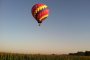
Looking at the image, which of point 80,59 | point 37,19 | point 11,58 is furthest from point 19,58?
point 80,59

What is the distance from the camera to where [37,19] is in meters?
27.1

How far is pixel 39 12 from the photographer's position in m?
27.2

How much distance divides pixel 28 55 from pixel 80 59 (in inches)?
261

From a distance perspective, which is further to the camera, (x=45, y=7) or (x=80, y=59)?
(x=80, y=59)

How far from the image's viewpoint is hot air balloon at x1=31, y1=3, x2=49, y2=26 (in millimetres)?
27055

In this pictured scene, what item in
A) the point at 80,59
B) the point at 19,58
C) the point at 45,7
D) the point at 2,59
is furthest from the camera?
the point at 80,59

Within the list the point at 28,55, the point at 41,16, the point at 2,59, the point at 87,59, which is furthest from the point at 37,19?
the point at 87,59

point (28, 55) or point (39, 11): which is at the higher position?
point (39, 11)

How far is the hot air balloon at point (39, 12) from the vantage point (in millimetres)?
27055

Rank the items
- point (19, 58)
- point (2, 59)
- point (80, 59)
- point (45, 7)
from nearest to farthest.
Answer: point (2, 59) → point (19, 58) → point (45, 7) → point (80, 59)

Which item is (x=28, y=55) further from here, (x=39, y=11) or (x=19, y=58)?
(x=39, y=11)

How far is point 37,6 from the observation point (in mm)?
27141

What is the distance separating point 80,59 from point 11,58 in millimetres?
9319

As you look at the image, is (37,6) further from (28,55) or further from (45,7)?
(28,55)
